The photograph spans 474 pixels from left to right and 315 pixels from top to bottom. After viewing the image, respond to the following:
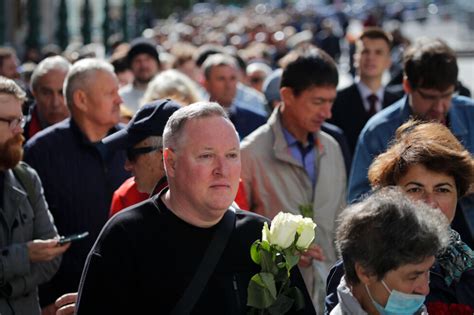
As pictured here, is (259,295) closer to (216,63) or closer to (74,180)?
(74,180)

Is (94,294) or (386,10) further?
(386,10)

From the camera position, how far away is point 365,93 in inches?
412

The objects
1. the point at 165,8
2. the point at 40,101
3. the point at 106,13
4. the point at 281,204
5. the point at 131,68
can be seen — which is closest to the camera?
the point at 281,204

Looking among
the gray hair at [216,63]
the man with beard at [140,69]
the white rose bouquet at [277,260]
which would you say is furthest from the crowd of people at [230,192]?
the man with beard at [140,69]

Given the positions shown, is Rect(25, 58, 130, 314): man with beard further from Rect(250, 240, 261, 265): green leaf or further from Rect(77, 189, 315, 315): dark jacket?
Rect(250, 240, 261, 265): green leaf

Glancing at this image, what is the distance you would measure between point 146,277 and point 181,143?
1.85ft

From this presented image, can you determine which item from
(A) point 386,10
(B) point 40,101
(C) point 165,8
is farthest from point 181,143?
(A) point 386,10

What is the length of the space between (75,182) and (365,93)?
13.0ft

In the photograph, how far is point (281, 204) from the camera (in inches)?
277

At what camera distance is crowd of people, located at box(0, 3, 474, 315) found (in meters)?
4.17

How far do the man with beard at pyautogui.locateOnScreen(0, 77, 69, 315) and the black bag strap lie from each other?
6.15ft

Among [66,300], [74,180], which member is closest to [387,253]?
[66,300]

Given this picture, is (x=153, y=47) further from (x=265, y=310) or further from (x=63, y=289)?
(x=265, y=310)

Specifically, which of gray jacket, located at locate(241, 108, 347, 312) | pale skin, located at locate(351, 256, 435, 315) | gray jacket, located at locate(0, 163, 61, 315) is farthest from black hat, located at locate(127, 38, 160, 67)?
pale skin, located at locate(351, 256, 435, 315)
